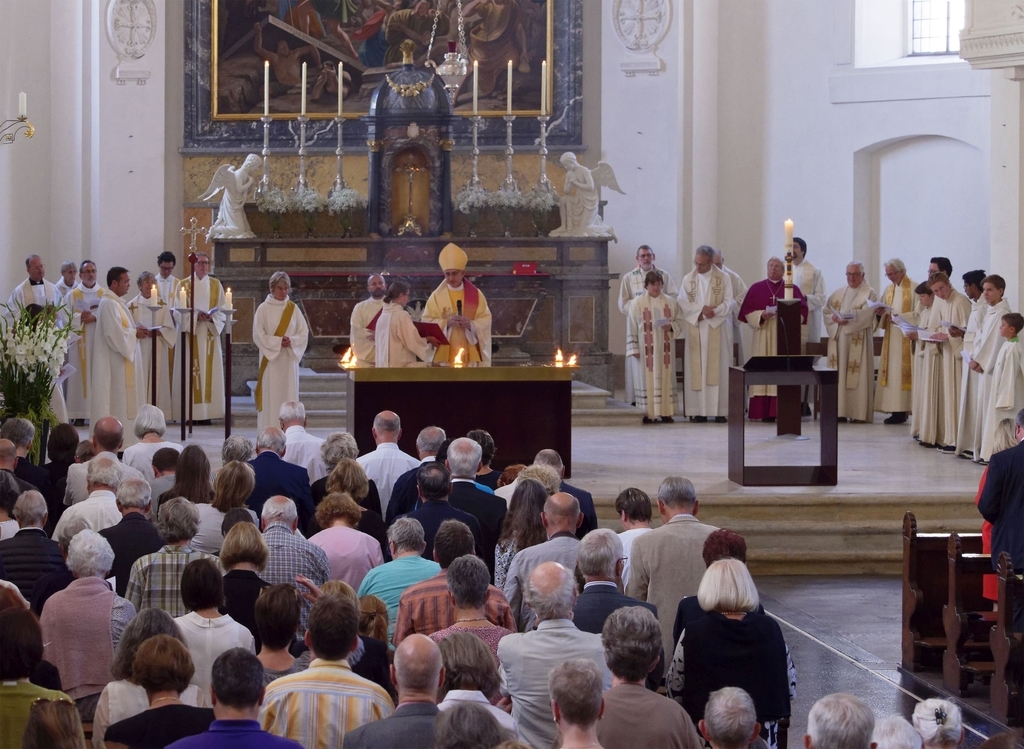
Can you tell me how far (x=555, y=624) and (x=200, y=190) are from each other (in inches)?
624

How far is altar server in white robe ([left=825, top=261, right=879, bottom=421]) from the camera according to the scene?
51.0 ft

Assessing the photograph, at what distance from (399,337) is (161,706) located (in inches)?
301

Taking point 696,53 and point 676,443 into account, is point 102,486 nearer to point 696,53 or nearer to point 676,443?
point 676,443

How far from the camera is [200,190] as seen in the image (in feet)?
64.6

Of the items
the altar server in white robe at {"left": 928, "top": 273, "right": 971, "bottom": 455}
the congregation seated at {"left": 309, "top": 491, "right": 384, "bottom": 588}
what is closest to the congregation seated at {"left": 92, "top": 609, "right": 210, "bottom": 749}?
the congregation seated at {"left": 309, "top": 491, "right": 384, "bottom": 588}

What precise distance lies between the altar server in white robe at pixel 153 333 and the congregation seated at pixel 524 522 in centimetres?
758

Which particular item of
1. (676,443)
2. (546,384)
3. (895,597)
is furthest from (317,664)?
(676,443)

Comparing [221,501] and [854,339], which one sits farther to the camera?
[854,339]

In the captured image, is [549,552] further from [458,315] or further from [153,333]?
[153,333]

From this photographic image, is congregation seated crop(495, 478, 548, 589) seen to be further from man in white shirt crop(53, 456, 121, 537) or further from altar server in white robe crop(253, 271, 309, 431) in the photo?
altar server in white robe crop(253, 271, 309, 431)

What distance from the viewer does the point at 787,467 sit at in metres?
11.2

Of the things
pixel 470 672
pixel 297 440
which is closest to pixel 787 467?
pixel 297 440

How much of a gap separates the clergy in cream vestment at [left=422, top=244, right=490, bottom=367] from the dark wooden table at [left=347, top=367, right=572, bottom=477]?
566mm

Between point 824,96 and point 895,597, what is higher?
point 824,96
